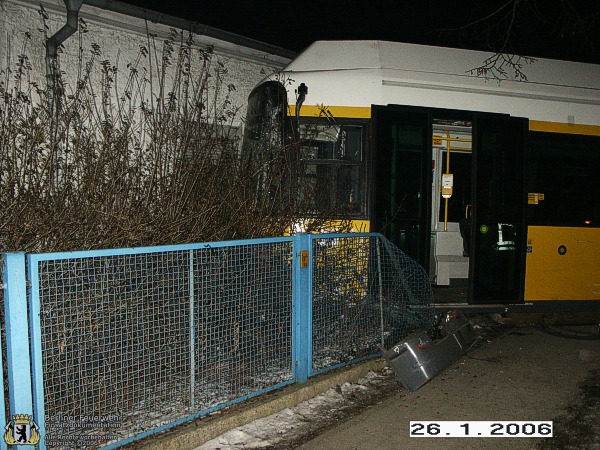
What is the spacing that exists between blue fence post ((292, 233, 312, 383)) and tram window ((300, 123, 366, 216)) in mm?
1463

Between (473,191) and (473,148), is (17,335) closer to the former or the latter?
(473,191)

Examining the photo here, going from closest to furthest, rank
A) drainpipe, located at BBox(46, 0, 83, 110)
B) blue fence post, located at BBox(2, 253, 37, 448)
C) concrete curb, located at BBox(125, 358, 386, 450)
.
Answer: blue fence post, located at BBox(2, 253, 37, 448), concrete curb, located at BBox(125, 358, 386, 450), drainpipe, located at BBox(46, 0, 83, 110)

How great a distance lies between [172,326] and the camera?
3.74 m

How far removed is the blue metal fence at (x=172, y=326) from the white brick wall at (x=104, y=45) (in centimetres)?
354

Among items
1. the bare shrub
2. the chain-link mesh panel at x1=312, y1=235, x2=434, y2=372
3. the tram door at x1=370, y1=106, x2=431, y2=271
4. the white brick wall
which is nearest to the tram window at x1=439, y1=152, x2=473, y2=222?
the tram door at x1=370, y1=106, x2=431, y2=271

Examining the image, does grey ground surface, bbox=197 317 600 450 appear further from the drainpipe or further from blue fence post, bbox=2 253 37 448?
the drainpipe

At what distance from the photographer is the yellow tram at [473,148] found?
249 inches

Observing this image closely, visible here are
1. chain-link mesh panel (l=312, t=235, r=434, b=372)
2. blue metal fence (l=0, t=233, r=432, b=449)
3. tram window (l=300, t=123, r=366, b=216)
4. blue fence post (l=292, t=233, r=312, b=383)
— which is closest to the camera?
blue metal fence (l=0, t=233, r=432, b=449)

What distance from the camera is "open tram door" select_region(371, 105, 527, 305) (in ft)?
20.9

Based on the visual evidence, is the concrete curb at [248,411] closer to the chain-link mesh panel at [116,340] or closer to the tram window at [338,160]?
the chain-link mesh panel at [116,340]

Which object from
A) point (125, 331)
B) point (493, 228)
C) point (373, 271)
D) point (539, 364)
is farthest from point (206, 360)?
point (493, 228)

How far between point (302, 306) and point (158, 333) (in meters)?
1.55

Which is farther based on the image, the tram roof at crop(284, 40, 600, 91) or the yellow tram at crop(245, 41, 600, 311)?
the tram roof at crop(284, 40, 600, 91)

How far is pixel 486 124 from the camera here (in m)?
6.82
